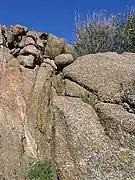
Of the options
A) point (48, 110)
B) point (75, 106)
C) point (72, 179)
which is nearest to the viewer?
point (72, 179)

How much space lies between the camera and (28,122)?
9930 mm

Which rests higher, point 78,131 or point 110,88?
point 110,88

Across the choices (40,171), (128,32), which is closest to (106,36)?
(128,32)

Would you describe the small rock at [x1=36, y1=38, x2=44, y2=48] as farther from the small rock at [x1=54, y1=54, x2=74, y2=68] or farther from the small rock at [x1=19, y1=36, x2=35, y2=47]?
the small rock at [x1=54, y1=54, x2=74, y2=68]

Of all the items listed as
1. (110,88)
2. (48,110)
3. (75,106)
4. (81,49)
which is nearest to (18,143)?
(48,110)

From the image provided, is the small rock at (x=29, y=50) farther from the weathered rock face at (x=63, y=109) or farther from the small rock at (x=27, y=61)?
the small rock at (x=27, y=61)

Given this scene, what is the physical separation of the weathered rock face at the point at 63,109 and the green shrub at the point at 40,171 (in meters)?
0.28

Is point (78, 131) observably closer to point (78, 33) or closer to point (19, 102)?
point (19, 102)

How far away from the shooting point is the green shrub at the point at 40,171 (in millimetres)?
8586

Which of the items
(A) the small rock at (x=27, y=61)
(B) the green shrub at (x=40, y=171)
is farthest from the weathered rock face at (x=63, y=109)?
(B) the green shrub at (x=40, y=171)

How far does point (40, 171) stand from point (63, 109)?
1.60 metres

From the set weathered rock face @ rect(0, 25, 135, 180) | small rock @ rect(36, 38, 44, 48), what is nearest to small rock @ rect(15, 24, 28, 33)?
weathered rock face @ rect(0, 25, 135, 180)

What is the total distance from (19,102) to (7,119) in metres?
0.64

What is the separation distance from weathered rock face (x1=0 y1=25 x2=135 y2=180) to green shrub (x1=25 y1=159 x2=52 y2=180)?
11.1 inches
